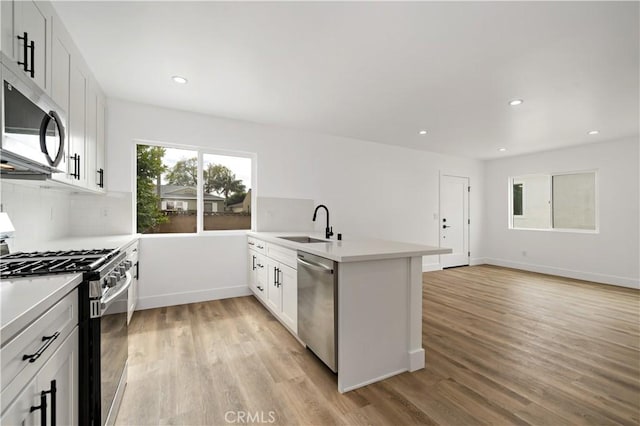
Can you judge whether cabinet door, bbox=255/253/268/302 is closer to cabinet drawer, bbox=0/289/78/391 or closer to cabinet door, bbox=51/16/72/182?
cabinet door, bbox=51/16/72/182

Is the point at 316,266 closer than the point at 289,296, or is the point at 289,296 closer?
the point at 316,266

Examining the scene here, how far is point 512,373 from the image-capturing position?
2.09m

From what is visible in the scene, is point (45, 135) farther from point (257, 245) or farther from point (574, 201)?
point (574, 201)

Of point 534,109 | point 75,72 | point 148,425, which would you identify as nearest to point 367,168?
point 534,109

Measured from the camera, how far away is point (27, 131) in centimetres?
133

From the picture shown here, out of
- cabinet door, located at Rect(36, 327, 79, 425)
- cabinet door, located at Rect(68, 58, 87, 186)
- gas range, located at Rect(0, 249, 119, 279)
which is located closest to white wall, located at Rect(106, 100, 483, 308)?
cabinet door, located at Rect(68, 58, 87, 186)

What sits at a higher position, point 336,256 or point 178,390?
point 336,256

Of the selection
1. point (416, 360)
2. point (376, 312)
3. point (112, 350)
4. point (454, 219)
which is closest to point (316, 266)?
point (376, 312)

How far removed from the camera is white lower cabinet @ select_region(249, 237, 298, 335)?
8.32 ft

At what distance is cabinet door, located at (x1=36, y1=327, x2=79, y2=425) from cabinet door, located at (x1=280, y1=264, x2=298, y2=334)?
60.8 inches

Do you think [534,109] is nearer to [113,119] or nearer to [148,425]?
[148,425]

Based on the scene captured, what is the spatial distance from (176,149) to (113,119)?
729mm

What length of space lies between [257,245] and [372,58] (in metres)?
2.45

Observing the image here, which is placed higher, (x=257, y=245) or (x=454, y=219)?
(x=454, y=219)
